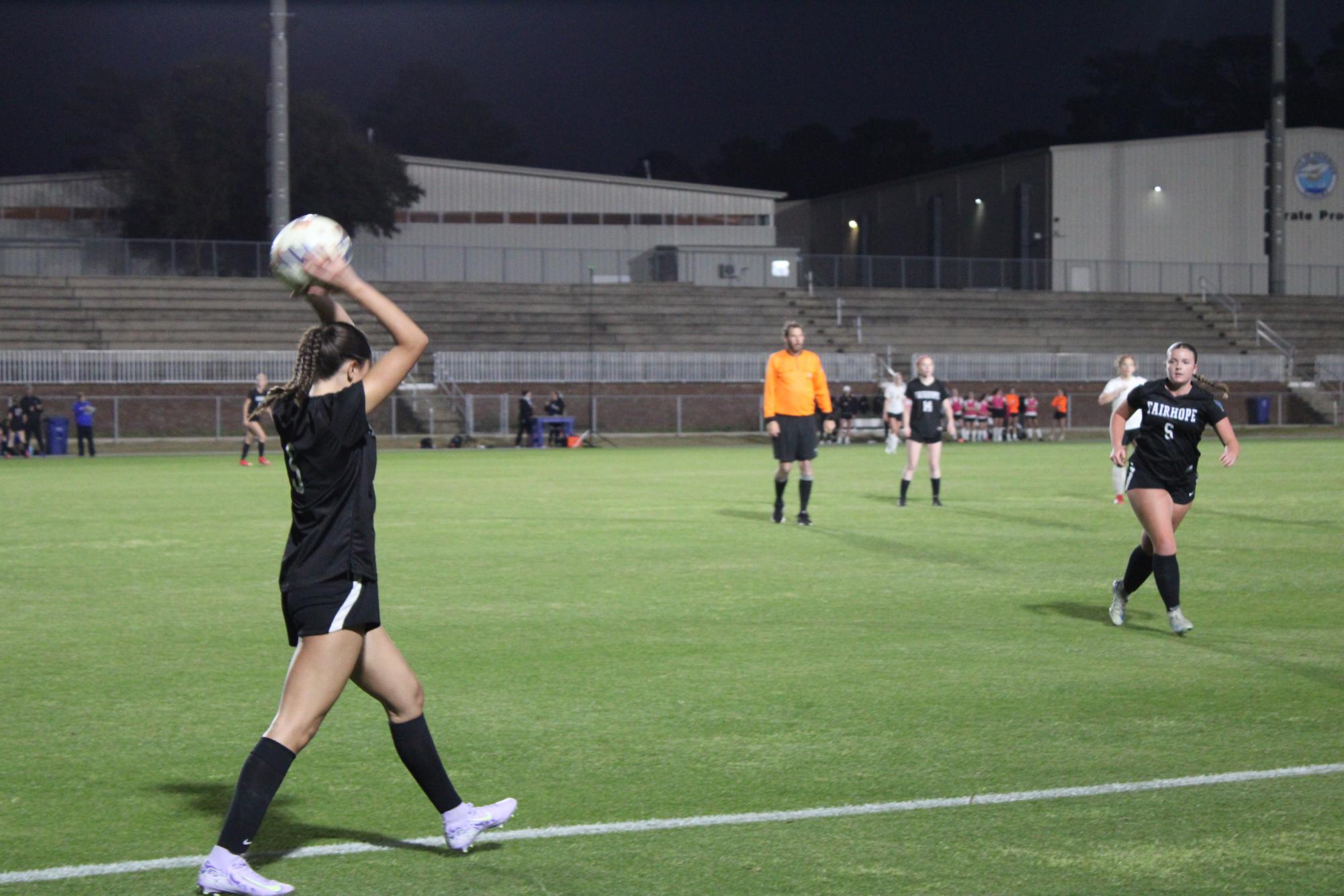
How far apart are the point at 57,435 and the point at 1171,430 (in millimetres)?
32663

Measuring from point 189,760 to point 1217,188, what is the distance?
63888 mm

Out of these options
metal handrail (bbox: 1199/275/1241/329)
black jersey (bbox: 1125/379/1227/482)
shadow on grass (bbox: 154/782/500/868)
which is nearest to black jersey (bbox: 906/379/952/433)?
black jersey (bbox: 1125/379/1227/482)

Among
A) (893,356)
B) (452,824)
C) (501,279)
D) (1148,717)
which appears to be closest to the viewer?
(452,824)

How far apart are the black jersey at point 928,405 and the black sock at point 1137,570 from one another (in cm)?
896

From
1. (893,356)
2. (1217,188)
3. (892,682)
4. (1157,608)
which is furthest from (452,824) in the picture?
(1217,188)

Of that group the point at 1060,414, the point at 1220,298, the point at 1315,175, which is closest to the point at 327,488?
the point at 1060,414

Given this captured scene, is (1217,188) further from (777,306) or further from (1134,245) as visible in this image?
(777,306)

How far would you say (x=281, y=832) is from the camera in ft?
17.3

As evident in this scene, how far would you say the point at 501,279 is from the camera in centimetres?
5372

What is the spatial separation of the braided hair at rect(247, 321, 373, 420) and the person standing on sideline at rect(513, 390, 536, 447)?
114 ft

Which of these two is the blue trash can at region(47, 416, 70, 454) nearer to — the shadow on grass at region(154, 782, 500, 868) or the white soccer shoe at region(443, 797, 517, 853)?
the shadow on grass at region(154, 782, 500, 868)

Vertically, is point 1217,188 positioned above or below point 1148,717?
above

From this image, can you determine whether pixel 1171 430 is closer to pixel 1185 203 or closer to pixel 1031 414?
pixel 1031 414

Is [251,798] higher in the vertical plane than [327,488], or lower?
lower
